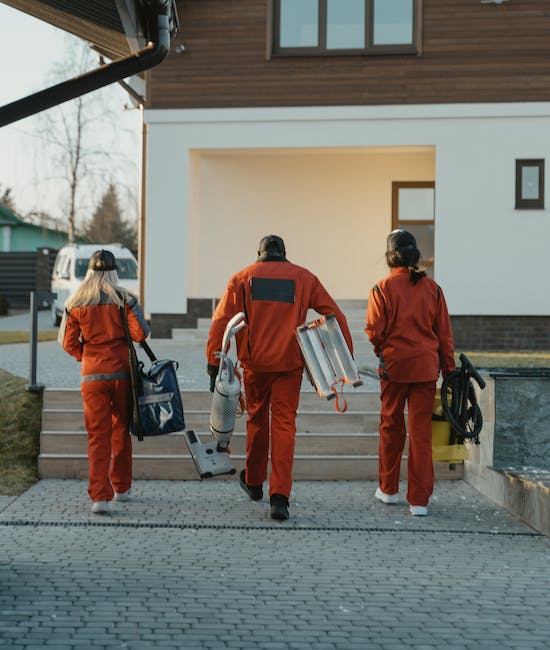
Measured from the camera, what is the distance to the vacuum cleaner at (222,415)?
290 inches

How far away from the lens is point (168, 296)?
56.8ft

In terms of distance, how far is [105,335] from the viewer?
768 cm

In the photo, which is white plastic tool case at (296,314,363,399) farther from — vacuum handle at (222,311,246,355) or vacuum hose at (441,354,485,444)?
vacuum hose at (441,354,485,444)

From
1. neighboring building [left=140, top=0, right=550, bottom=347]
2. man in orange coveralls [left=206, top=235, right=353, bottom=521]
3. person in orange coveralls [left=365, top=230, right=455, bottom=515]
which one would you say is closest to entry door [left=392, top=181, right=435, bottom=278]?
neighboring building [left=140, top=0, right=550, bottom=347]

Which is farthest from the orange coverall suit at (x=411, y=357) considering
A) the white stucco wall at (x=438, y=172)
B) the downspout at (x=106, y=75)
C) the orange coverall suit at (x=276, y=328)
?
the white stucco wall at (x=438, y=172)

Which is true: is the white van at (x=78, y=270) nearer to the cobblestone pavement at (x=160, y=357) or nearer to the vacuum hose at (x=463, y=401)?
the cobblestone pavement at (x=160, y=357)

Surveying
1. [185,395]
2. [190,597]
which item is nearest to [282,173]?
[185,395]

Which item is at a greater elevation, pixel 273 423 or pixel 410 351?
pixel 410 351

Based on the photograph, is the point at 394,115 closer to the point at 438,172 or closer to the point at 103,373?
the point at 438,172

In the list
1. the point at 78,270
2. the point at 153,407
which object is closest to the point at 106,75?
the point at 153,407

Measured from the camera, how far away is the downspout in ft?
17.9

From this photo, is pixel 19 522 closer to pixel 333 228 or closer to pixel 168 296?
pixel 168 296

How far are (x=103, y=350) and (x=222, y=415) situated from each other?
968 millimetres

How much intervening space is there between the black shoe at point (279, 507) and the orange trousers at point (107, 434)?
1.15 m
